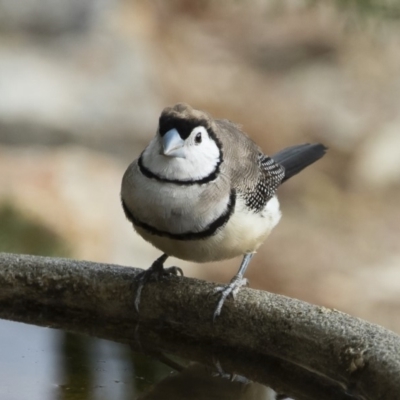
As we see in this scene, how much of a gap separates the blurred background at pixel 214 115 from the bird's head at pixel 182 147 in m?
1.73

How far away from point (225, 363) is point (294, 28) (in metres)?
5.47

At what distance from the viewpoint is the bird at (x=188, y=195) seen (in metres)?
2.07

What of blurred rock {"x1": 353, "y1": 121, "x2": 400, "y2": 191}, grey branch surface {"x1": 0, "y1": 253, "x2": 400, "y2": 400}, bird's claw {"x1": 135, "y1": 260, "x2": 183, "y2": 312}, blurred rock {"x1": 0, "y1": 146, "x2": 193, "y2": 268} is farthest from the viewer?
blurred rock {"x1": 353, "y1": 121, "x2": 400, "y2": 191}

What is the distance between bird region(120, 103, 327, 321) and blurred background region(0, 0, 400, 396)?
1.72 meters

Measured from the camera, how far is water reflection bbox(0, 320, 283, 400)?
5.49 ft

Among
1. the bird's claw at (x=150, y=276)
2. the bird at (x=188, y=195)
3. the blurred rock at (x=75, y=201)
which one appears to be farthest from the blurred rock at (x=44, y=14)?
the bird's claw at (x=150, y=276)

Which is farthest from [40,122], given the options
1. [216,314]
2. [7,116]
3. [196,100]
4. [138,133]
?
[216,314]

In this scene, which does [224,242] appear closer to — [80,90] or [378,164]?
[80,90]

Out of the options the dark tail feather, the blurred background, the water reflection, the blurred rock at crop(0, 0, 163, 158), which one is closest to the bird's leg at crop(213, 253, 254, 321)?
the water reflection

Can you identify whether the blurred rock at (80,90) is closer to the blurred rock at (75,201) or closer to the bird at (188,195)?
the blurred rock at (75,201)

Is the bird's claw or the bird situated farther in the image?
the bird

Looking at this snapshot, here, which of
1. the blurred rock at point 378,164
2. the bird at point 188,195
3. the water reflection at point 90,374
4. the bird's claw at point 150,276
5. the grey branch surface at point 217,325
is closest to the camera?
the grey branch surface at point 217,325

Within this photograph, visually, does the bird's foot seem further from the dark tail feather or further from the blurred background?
the blurred background

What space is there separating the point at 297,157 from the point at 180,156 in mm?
772
